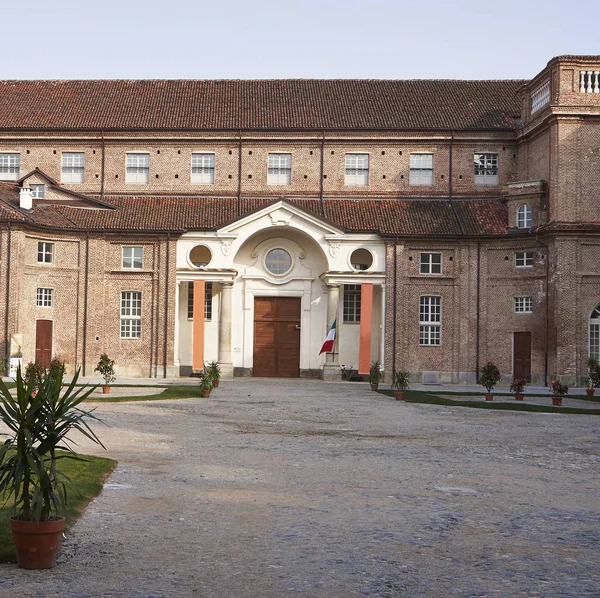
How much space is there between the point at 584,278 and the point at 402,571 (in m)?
32.5

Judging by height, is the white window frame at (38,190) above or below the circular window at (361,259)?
above

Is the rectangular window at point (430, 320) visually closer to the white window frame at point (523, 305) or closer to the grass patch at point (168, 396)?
the white window frame at point (523, 305)

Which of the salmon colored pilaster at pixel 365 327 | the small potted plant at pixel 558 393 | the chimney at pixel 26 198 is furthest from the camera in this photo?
the salmon colored pilaster at pixel 365 327

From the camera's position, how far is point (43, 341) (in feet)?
135

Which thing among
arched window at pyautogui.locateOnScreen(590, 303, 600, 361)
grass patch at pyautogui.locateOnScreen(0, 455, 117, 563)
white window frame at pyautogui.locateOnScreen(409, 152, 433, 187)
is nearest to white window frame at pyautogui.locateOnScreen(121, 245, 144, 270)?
white window frame at pyautogui.locateOnScreen(409, 152, 433, 187)

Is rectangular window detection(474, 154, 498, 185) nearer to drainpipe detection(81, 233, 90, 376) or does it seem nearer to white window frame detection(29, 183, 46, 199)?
drainpipe detection(81, 233, 90, 376)

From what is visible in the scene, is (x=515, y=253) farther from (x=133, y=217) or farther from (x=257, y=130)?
(x=133, y=217)

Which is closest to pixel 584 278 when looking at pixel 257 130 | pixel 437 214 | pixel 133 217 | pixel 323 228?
pixel 437 214

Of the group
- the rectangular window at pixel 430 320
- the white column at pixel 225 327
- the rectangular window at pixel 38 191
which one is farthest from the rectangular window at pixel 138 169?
the rectangular window at pixel 430 320

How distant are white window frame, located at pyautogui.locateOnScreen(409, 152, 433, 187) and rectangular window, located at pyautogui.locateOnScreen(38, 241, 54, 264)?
17.0 meters

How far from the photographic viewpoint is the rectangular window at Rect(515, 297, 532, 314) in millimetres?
41000

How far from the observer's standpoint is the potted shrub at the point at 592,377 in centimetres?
3456

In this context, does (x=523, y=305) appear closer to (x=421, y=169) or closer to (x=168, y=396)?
(x=421, y=169)

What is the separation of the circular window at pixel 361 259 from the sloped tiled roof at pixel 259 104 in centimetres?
613
